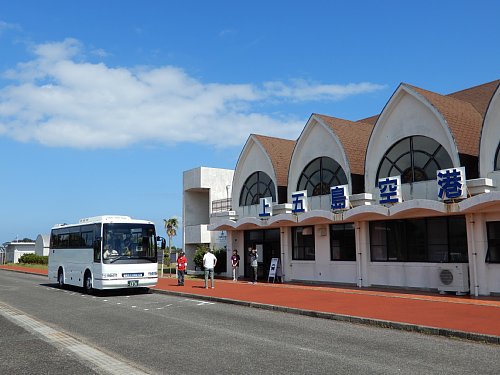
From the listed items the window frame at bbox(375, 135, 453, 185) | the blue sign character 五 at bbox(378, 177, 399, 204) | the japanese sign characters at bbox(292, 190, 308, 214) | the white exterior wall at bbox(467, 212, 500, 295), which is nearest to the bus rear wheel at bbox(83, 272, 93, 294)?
the japanese sign characters at bbox(292, 190, 308, 214)

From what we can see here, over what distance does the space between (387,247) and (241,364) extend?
1331 cm

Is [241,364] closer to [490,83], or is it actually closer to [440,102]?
[440,102]

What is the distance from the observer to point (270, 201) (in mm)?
24359

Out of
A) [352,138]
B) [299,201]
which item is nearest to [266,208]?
[299,201]

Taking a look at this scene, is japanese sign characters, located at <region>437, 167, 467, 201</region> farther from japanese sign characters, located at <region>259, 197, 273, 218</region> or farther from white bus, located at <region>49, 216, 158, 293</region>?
white bus, located at <region>49, 216, 158, 293</region>

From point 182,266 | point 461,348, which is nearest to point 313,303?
point 461,348

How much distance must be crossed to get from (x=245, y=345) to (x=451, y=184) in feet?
33.2

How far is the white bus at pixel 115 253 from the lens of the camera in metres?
19.4

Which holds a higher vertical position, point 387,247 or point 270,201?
point 270,201

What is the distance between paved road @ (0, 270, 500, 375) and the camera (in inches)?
296

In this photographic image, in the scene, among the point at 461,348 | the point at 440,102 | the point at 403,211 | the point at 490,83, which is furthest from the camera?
the point at 490,83

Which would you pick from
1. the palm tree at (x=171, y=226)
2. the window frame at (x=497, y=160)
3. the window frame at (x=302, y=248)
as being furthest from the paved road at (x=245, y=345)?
the palm tree at (x=171, y=226)

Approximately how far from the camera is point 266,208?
957 inches

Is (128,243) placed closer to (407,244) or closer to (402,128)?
(407,244)
